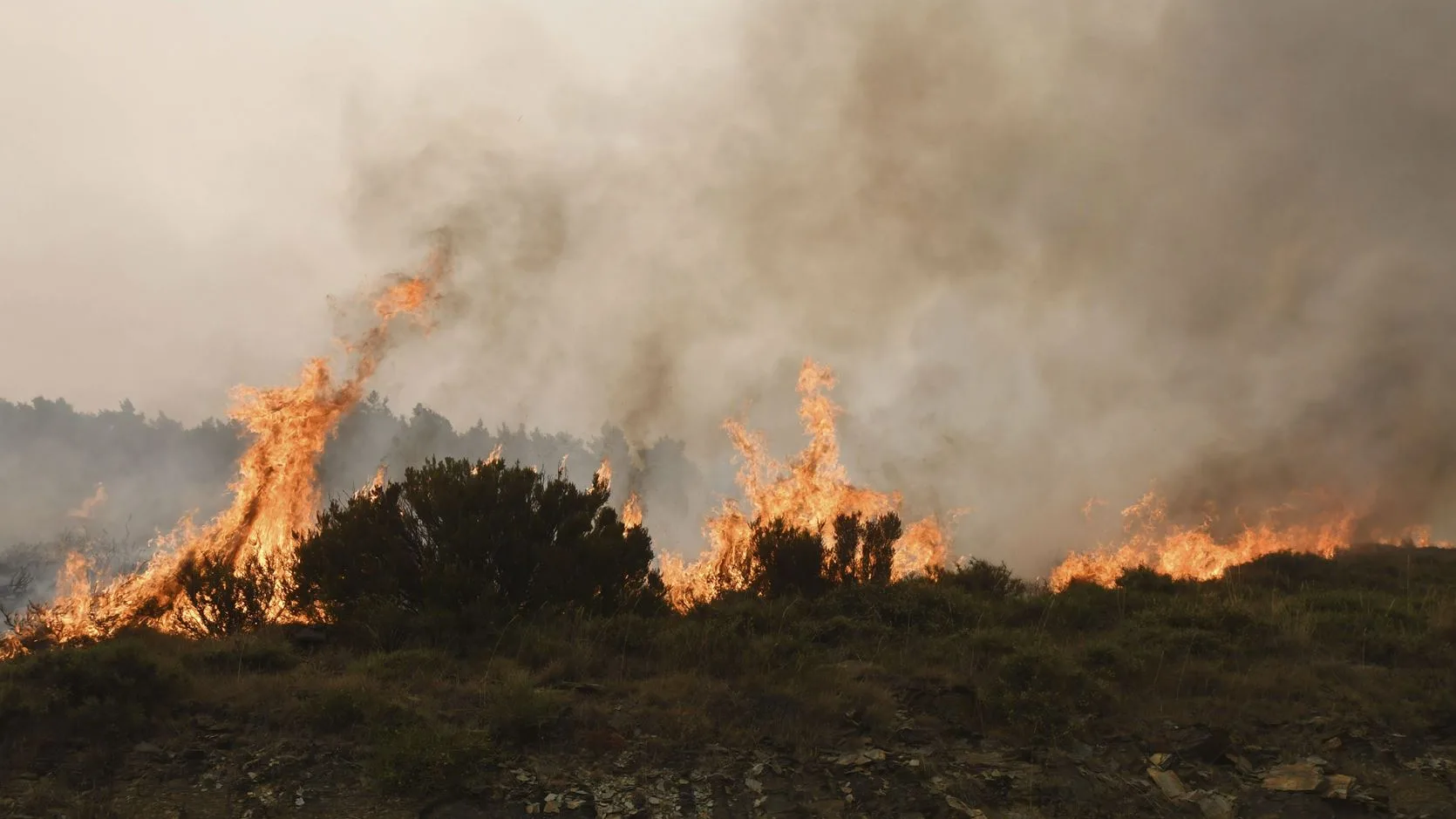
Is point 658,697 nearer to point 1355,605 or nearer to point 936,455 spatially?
point 1355,605

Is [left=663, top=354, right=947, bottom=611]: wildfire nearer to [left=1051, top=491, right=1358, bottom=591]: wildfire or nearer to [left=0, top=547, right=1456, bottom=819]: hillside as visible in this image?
[left=1051, top=491, right=1358, bottom=591]: wildfire

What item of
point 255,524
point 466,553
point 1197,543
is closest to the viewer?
point 466,553

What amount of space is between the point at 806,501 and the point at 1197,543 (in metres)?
14.5

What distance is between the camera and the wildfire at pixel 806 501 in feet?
62.3

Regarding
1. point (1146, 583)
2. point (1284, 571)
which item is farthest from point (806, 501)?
point (1284, 571)

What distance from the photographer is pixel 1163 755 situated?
7.79 m

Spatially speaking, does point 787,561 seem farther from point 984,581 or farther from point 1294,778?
point 1294,778

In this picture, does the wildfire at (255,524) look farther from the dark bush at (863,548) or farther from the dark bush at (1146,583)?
the dark bush at (1146,583)

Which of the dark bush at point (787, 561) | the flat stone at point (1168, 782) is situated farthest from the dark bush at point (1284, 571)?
the flat stone at point (1168, 782)

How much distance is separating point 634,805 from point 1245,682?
7029 mm

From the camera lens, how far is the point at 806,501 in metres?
22.2

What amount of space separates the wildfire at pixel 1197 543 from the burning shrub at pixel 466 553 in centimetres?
1310

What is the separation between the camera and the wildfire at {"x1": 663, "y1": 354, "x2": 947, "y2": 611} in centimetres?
1898

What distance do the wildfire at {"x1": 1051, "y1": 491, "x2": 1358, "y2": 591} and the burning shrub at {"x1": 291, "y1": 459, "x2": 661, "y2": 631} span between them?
13.1m
